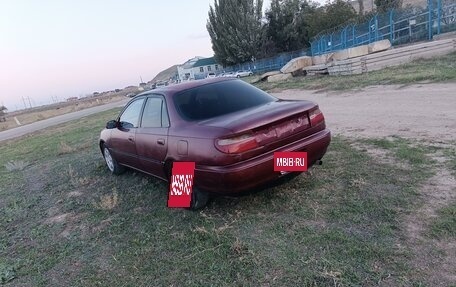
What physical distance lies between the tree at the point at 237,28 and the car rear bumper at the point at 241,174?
45.9 meters

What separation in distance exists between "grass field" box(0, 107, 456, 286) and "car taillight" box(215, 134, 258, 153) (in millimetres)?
771

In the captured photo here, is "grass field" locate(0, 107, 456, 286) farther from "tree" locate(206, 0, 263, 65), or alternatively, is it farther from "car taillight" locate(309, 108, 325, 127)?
"tree" locate(206, 0, 263, 65)

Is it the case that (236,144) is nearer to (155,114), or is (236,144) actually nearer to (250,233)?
(250,233)

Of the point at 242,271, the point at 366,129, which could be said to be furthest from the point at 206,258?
the point at 366,129

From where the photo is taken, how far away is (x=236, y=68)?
170ft

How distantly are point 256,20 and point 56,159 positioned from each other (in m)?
42.0

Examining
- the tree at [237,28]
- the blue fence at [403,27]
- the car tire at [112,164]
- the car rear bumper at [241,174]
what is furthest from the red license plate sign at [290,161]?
the tree at [237,28]

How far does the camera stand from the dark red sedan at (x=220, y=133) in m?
3.43

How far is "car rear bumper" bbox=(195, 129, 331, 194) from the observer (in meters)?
3.39

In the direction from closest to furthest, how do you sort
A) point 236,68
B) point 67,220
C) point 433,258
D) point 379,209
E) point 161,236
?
1. point 433,258
2. point 379,209
3. point 161,236
4. point 67,220
5. point 236,68

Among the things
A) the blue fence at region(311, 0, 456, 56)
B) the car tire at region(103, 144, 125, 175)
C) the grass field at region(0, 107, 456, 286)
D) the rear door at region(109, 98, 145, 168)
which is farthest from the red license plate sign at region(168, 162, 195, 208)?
the blue fence at region(311, 0, 456, 56)

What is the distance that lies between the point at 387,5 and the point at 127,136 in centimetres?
3284

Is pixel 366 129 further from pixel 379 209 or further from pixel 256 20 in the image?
pixel 256 20

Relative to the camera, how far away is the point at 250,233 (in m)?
3.36
